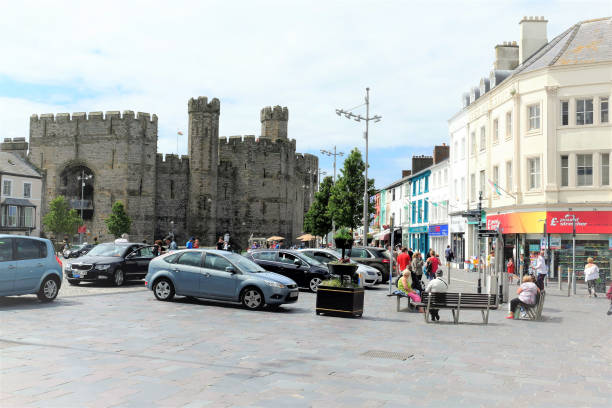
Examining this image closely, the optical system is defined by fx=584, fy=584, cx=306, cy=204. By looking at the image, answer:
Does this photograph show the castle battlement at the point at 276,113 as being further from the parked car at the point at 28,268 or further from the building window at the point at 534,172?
the parked car at the point at 28,268

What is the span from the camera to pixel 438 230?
1875 inches

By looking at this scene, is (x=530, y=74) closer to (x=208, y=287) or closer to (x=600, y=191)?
(x=600, y=191)

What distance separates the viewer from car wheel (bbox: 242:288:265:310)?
14.3 metres

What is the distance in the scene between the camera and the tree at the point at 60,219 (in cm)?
5725

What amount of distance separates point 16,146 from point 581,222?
60383 mm

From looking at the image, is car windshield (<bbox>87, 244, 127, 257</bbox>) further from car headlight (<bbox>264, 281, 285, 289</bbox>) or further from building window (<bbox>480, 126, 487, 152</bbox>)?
building window (<bbox>480, 126, 487, 152</bbox>)

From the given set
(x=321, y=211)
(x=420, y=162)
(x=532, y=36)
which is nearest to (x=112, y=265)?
(x=532, y=36)

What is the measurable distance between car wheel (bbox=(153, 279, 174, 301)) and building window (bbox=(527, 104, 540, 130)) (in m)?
21.5

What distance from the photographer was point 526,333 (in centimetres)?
1183

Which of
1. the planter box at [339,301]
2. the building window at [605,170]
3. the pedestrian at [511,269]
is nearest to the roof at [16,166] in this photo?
the pedestrian at [511,269]

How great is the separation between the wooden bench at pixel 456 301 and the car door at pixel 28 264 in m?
9.04

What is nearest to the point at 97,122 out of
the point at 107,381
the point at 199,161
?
the point at 199,161

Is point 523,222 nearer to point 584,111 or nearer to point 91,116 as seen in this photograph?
point 584,111

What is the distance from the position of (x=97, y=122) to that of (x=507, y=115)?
4554 cm
